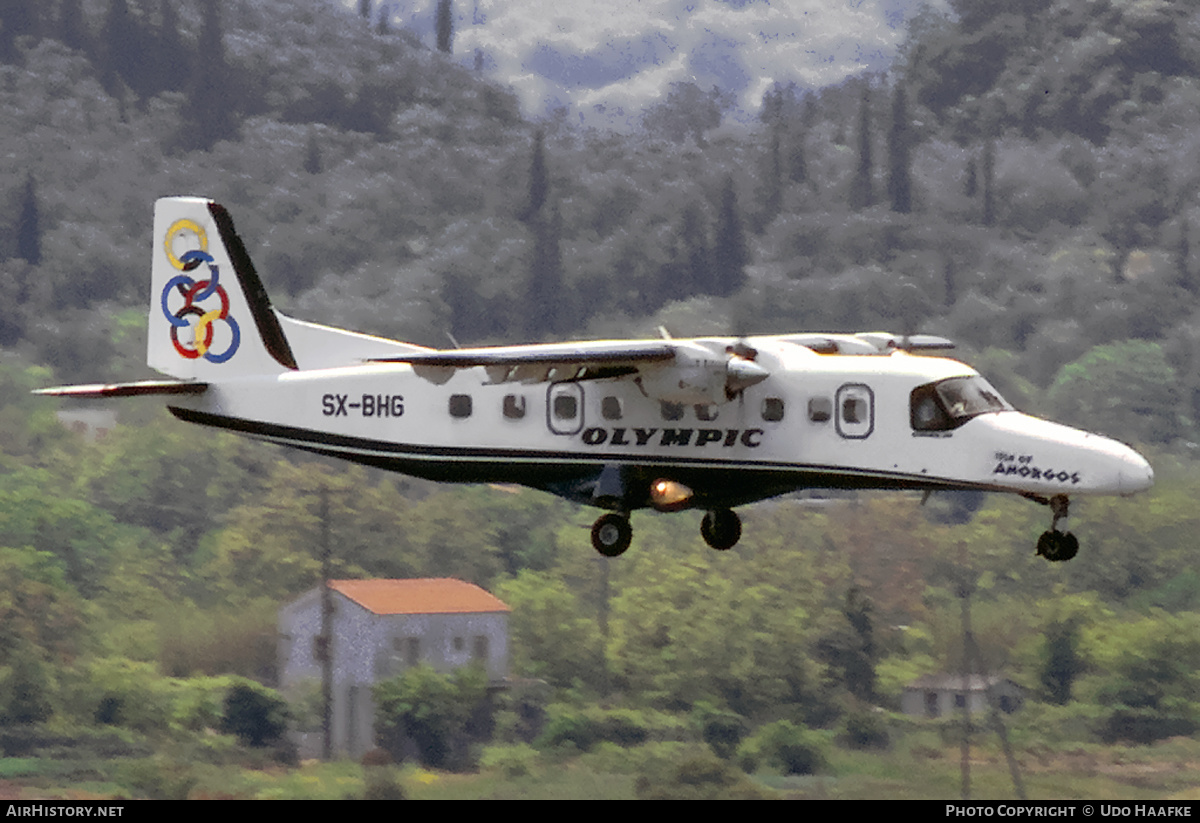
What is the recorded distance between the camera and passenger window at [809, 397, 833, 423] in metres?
28.1

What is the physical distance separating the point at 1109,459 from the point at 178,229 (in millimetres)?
15713

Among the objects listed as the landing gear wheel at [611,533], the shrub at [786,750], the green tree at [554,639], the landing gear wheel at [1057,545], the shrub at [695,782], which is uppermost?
the landing gear wheel at [611,533]

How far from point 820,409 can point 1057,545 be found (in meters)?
3.87

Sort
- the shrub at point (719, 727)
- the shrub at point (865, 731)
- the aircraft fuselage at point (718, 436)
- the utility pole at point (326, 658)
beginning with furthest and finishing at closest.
Result: the shrub at point (719, 727), the shrub at point (865, 731), the utility pole at point (326, 658), the aircraft fuselage at point (718, 436)

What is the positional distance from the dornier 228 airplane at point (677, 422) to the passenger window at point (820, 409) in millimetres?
27

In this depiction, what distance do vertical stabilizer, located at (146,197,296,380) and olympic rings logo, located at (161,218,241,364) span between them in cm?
2

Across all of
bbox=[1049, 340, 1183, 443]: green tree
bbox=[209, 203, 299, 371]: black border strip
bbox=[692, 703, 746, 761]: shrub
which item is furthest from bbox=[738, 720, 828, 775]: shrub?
bbox=[1049, 340, 1183, 443]: green tree

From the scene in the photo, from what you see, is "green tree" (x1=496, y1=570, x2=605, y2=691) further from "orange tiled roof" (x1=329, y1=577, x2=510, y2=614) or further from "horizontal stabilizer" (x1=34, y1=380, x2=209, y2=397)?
"horizontal stabilizer" (x1=34, y1=380, x2=209, y2=397)

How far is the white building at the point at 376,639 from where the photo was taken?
8294cm

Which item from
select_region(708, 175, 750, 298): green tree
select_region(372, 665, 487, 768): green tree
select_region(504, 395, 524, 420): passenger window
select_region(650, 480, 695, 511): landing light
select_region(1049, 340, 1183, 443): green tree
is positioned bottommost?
select_region(372, 665, 487, 768): green tree

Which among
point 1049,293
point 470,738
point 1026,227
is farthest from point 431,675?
point 1026,227

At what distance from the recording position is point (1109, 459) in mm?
26875

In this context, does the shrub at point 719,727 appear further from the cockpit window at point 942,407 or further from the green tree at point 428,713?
the cockpit window at point 942,407

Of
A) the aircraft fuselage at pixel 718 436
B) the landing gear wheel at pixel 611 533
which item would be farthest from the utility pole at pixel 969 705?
the aircraft fuselage at pixel 718 436
